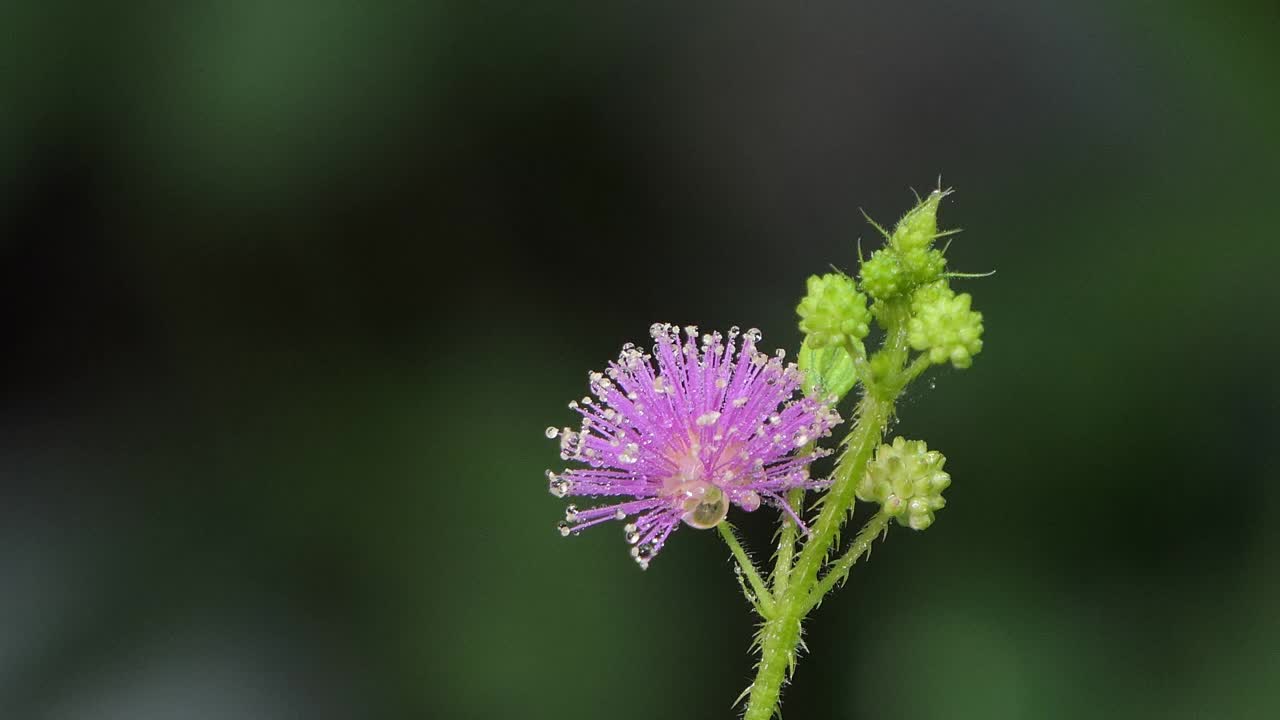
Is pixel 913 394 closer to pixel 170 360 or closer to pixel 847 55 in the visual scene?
pixel 847 55

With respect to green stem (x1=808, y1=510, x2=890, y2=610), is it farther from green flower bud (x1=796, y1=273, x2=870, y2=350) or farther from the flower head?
green flower bud (x1=796, y1=273, x2=870, y2=350)

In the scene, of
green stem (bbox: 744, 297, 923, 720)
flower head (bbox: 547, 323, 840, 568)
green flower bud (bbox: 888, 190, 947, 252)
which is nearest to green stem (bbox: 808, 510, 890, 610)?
green stem (bbox: 744, 297, 923, 720)

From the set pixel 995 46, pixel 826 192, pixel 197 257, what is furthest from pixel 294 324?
pixel 995 46

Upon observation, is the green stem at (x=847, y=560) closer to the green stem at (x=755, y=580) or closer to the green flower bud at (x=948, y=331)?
the green stem at (x=755, y=580)

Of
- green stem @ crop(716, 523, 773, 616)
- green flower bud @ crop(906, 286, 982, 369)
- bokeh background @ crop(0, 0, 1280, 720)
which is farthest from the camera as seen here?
bokeh background @ crop(0, 0, 1280, 720)

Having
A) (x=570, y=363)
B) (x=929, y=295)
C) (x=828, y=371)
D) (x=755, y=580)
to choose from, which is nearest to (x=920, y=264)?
(x=929, y=295)

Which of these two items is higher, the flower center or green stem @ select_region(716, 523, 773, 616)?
the flower center

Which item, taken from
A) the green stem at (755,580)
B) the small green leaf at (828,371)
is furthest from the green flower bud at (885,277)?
the green stem at (755,580)
